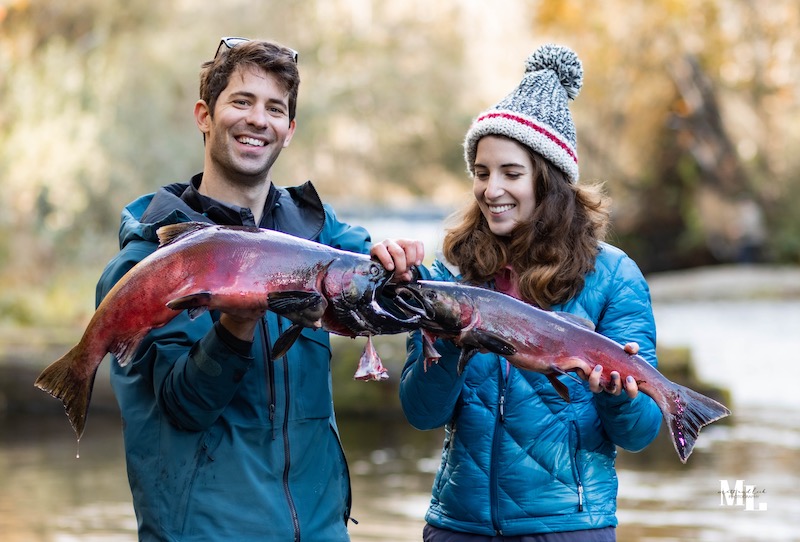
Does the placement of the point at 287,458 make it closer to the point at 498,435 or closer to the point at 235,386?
the point at 235,386

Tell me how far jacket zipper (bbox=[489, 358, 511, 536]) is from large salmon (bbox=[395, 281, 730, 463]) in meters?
0.32

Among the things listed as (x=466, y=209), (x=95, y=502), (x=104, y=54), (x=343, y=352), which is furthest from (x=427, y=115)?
(x=466, y=209)

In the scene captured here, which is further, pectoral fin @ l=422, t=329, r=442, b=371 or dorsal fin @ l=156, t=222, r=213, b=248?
pectoral fin @ l=422, t=329, r=442, b=371

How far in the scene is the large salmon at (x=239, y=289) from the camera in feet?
10.3

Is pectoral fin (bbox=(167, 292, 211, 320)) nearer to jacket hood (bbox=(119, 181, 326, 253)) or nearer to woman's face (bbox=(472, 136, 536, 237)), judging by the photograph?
jacket hood (bbox=(119, 181, 326, 253))

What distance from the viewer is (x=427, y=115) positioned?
38062 mm

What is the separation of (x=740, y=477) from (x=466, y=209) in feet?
20.1

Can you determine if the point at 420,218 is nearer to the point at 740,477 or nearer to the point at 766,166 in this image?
the point at 766,166

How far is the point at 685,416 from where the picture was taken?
3.40 m

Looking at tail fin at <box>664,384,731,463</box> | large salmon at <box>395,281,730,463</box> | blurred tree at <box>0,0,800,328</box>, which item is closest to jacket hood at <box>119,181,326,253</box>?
large salmon at <box>395,281,730,463</box>

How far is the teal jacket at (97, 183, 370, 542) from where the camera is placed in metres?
3.31

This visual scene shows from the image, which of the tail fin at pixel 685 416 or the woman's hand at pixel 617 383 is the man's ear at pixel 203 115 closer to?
the woman's hand at pixel 617 383

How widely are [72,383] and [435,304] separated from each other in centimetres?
104

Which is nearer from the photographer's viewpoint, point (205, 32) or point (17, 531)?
point (17, 531)
